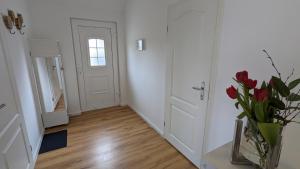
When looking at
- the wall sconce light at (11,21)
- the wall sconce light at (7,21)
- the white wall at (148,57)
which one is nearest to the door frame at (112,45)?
the white wall at (148,57)

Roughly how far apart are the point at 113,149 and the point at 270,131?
2.03 metres

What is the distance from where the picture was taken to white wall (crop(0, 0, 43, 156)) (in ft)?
5.57

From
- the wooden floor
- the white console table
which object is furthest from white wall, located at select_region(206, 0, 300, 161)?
the wooden floor

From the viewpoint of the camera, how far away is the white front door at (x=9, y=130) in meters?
1.20

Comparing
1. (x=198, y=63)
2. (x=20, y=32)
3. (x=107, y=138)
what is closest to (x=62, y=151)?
(x=107, y=138)

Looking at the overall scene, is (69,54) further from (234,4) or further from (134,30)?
(234,4)

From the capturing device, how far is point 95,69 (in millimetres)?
3469

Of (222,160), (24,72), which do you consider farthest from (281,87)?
(24,72)

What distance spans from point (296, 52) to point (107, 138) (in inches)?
97.7

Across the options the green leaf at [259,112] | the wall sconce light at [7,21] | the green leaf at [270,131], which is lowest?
the green leaf at [270,131]

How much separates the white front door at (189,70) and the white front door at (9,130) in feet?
5.74

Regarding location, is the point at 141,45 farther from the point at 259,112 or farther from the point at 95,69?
the point at 259,112

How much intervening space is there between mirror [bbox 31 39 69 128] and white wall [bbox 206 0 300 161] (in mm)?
2647

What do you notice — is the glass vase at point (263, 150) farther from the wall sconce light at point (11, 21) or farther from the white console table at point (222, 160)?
the wall sconce light at point (11, 21)
